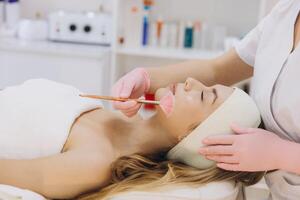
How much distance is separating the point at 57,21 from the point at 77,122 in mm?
1666

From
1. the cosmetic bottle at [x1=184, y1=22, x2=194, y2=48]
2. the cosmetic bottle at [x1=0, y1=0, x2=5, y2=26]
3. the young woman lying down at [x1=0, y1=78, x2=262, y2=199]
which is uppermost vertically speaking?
the cosmetic bottle at [x1=0, y1=0, x2=5, y2=26]

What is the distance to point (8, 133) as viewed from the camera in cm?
133

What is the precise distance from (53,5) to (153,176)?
2173 millimetres

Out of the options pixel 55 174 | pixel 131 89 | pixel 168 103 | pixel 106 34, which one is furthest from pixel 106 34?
pixel 55 174

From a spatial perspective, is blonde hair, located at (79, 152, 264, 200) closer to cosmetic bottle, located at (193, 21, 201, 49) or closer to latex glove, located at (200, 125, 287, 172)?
latex glove, located at (200, 125, 287, 172)

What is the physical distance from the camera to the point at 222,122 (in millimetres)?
1252

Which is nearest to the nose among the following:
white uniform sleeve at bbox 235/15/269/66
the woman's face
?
the woman's face

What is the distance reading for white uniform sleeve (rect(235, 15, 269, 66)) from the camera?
1464 mm

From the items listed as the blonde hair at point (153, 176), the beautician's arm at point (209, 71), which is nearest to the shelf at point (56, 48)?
the beautician's arm at point (209, 71)

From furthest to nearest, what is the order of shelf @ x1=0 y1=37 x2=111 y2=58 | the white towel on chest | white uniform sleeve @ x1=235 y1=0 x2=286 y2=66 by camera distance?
1. shelf @ x1=0 y1=37 x2=111 y2=58
2. white uniform sleeve @ x1=235 y1=0 x2=286 y2=66
3. the white towel on chest

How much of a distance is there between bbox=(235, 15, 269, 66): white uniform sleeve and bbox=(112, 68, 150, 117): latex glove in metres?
0.33

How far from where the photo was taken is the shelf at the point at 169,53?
9.03 feet

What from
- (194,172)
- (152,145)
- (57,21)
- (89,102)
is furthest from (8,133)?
(57,21)

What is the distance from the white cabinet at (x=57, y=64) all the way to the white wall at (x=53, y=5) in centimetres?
44
